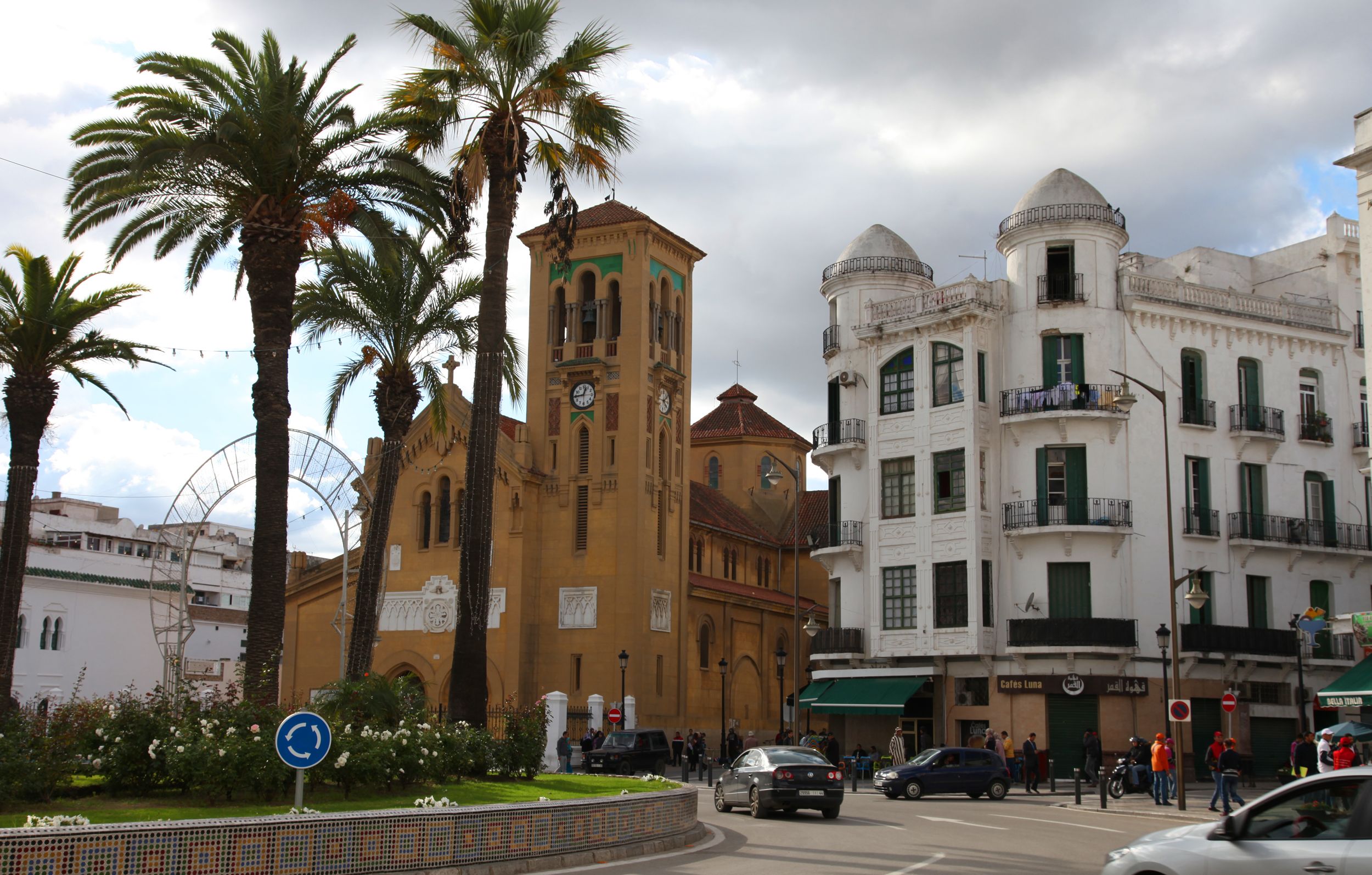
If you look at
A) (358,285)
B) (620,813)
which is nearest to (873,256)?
(358,285)

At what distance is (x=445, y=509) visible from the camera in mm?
57094

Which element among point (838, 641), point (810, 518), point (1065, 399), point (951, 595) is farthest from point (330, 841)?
point (810, 518)

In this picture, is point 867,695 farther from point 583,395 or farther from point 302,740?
point 302,740

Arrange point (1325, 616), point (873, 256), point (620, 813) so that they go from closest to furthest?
point (620, 813) → point (1325, 616) → point (873, 256)

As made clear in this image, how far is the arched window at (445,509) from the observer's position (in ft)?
186

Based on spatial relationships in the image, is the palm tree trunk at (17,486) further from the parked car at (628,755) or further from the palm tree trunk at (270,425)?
the parked car at (628,755)

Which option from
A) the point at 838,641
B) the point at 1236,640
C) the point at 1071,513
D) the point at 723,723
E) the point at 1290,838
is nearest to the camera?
the point at 1290,838

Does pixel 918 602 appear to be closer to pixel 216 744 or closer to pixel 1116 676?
pixel 1116 676

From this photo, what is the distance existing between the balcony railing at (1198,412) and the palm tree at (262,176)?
2695 cm

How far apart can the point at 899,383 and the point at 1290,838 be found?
34760mm

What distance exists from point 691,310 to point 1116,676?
2812cm

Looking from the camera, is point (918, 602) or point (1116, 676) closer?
point (1116, 676)

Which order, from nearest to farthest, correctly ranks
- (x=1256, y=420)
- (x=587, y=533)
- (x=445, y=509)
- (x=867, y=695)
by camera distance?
1. (x=1256, y=420)
2. (x=867, y=695)
3. (x=587, y=533)
4. (x=445, y=509)

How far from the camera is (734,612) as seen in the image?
6156cm
